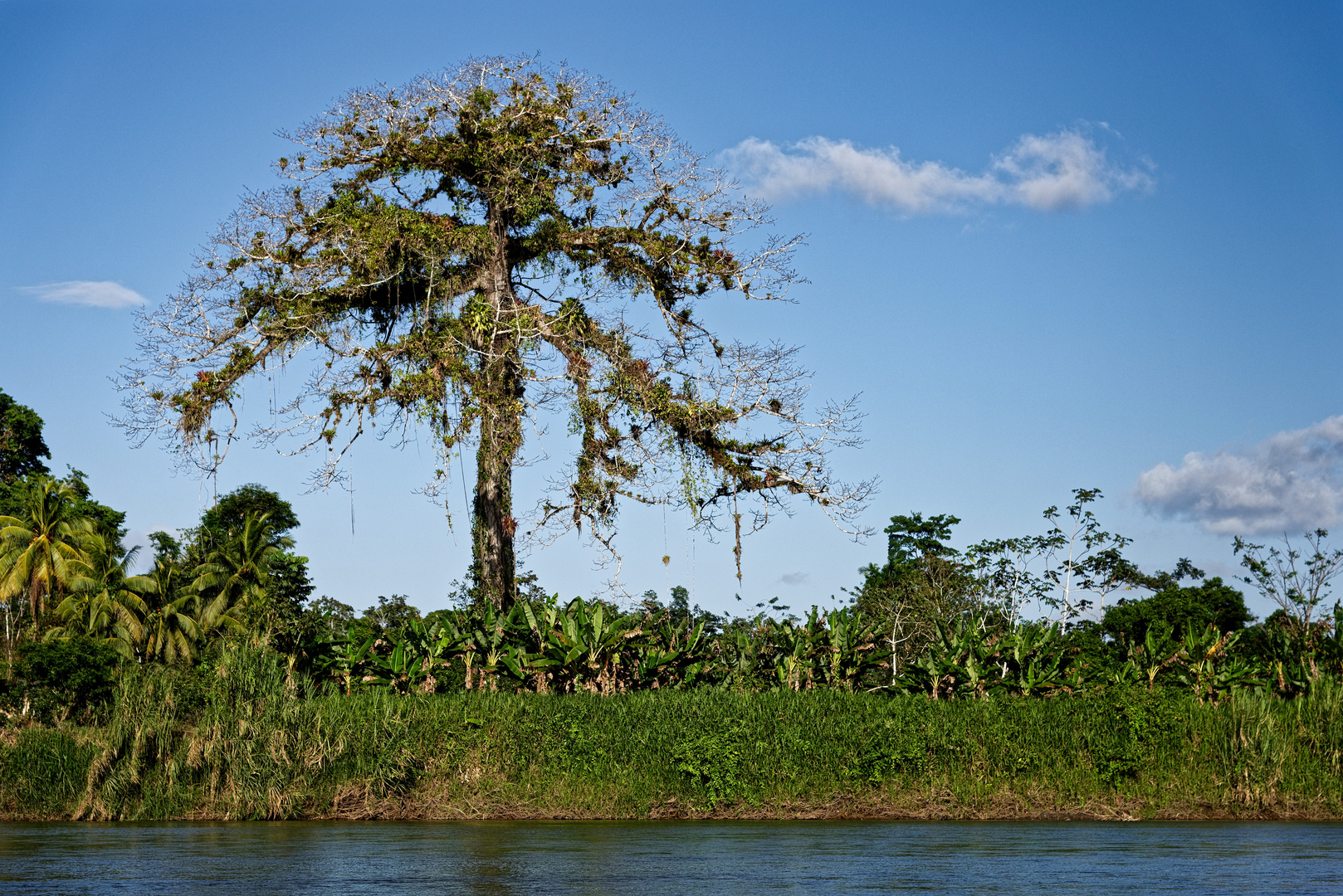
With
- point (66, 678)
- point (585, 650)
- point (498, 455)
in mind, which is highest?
point (498, 455)

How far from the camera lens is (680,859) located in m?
8.87

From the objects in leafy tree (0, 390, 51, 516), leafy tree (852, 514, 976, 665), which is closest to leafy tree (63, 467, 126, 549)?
leafy tree (0, 390, 51, 516)

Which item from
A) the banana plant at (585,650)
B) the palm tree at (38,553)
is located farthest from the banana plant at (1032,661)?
the palm tree at (38,553)

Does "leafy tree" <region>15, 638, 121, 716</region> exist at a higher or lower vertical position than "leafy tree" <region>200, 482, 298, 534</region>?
lower

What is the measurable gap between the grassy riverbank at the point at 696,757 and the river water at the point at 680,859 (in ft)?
3.37

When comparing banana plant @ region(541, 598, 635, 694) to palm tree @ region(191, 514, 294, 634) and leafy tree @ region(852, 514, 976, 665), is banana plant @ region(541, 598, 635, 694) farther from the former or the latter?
palm tree @ region(191, 514, 294, 634)

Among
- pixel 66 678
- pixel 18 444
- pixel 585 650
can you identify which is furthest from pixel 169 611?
pixel 585 650

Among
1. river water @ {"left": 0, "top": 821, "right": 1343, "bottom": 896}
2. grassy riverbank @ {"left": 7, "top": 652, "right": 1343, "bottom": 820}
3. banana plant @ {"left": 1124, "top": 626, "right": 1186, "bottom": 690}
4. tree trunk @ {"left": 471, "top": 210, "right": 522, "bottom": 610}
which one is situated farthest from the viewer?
tree trunk @ {"left": 471, "top": 210, "right": 522, "bottom": 610}

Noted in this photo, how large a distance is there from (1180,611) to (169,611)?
3262 cm

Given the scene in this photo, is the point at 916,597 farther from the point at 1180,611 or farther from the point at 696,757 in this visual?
the point at 696,757

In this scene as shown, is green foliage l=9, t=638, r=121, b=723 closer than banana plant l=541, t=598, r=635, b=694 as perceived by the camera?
No

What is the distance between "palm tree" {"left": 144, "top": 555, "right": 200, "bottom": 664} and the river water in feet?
94.9

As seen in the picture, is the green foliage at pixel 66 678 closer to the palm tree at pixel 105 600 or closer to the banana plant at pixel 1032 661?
the banana plant at pixel 1032 661

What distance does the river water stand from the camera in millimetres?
7129
